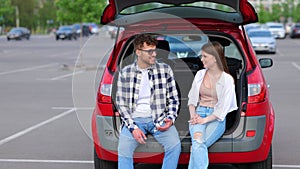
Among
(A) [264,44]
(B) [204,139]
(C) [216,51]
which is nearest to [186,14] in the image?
(C) [216,51]

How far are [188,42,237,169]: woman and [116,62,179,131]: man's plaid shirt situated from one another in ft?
0.72

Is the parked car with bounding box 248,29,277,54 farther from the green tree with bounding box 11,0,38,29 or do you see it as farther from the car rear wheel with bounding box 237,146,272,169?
the green tree with bounding box 11,0,38,29

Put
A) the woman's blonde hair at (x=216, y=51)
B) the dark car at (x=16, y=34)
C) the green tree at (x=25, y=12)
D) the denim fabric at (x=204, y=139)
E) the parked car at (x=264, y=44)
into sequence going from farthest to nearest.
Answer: the green tree at (x=25, y=12) → the dark car at (x=16, y=34) → the parked car at (x=264, y=44) → the woman's blonde hair at (x=216, y=51) → the denim fabric at (x=204, y=139)

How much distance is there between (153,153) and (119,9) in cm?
150

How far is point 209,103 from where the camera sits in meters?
6.22

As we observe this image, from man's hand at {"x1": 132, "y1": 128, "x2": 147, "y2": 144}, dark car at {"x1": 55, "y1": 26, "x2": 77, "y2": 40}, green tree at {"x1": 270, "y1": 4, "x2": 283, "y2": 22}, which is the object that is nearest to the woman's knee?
man's hand at {"x1": 132, "y1": 128, "x2": 147, "y2": 144}

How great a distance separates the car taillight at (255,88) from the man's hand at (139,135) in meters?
1.04

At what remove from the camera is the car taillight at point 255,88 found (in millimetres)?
6273

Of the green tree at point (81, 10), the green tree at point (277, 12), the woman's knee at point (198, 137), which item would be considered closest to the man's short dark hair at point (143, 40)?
the woman's knee at point (198, 137)

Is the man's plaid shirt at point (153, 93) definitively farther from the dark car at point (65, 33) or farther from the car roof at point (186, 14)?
the dark car at point (65, 33)

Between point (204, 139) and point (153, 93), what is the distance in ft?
2.01

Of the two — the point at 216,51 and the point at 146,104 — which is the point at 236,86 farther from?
the point at 146,104

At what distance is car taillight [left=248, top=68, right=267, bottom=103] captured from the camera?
6273mm

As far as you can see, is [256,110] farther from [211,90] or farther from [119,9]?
[119,9]
